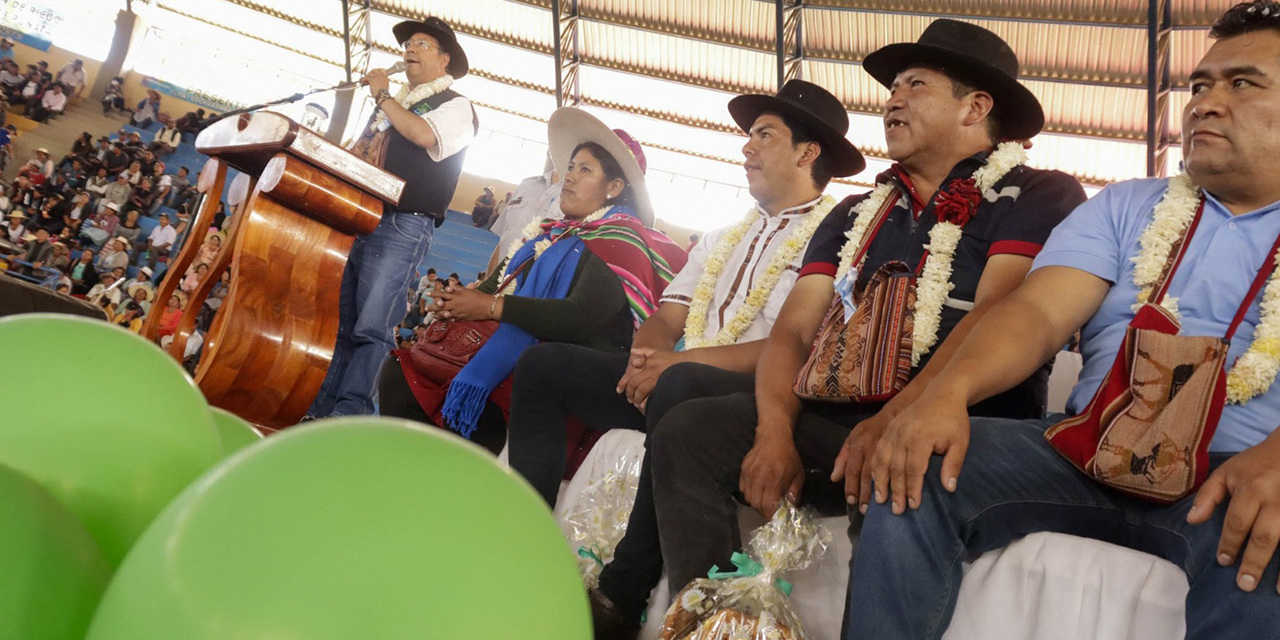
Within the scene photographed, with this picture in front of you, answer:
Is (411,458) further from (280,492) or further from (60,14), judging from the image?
(60,14)

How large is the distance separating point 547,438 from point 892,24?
11429 mm

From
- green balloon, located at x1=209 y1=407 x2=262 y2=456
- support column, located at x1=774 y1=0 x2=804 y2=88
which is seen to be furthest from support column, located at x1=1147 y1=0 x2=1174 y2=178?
green balloon, located at x1=209 y1=407 x2=262 y2=456

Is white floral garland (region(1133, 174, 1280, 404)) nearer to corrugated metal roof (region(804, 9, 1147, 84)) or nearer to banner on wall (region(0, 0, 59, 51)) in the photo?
corrugated metal roof (region(804, 9, 1147, 84))

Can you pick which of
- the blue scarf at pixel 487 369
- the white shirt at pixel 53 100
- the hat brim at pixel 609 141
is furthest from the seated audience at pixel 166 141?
the blue scarf at pixel 487 369

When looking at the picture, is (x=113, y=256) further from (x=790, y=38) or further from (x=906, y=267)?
(x=906, y=267)

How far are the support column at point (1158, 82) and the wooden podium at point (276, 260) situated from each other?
1138 cm

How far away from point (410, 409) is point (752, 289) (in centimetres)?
134

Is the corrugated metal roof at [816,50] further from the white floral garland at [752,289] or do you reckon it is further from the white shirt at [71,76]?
the white floral garland at [752,289]

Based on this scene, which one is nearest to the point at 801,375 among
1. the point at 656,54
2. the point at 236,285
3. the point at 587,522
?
the point at 587,522

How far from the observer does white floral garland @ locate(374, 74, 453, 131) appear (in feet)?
12.5

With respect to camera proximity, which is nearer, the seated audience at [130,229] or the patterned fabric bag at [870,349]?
the patterned fabric bag at [870,349]

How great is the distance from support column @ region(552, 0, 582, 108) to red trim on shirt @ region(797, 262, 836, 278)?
12886 mm

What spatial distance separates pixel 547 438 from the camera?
258cm

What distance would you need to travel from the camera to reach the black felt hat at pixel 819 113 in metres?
2.97
